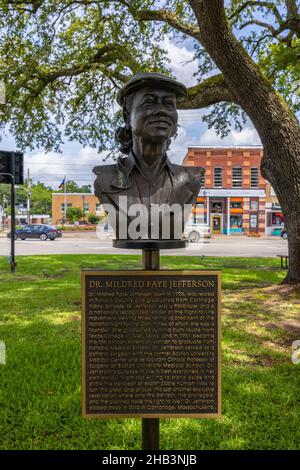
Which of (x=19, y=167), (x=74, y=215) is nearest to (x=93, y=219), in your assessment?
(x=74, y=215)

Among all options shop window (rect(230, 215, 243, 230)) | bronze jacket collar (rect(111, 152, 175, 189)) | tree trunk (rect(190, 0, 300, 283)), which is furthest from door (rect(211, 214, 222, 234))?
bronze jacket collar (rect(111, 152, 175, 189))

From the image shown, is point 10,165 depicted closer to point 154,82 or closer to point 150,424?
point 154,82

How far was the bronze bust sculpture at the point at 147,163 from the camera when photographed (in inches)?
103

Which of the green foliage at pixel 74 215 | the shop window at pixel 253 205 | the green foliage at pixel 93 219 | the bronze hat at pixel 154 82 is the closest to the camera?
the bronze hat at pixel 154 82

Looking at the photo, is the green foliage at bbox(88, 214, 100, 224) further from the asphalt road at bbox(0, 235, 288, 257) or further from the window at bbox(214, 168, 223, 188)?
the asphalt road at bbox(0, 235, 288, 257)

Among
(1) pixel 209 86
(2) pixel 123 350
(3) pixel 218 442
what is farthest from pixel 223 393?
(1) pixel 209 86

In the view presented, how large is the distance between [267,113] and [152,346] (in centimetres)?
615

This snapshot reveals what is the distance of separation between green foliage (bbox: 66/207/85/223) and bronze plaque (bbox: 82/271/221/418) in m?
45.5

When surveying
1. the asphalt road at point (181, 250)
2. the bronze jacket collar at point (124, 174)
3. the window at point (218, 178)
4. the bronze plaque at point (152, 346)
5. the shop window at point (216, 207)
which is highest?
the window at point (218, 178)

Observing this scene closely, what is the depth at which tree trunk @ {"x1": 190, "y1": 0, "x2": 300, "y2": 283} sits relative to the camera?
694 cm

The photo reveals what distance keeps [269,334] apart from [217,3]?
5724mm

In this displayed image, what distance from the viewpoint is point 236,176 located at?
33688 mm

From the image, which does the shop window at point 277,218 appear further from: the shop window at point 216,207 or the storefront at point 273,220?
the shop window at point 216,207

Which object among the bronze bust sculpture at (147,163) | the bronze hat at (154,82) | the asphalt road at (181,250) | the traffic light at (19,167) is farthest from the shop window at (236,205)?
the bronze hat at (154,82)
